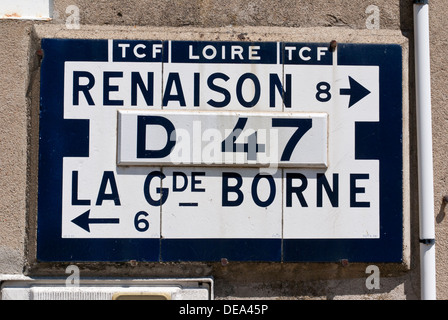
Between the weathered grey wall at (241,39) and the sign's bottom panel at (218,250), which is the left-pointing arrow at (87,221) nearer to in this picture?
the sign's bottom panel at (218,250)

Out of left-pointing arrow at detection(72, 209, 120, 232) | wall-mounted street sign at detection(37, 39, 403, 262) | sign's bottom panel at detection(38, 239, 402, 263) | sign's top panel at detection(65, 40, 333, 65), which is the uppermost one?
sign's top panel at detection(65, 40, 333, 65)

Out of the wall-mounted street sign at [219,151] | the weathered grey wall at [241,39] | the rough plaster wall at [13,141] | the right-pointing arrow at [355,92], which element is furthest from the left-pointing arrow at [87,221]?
the right-pointing arrow at [355,92]

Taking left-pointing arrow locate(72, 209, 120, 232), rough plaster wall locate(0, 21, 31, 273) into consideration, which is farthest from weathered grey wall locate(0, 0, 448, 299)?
left-pointing arrow locate(72, 209, 120, 232)

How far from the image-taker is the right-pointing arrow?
3.24 meters

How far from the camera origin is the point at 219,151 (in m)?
3.18

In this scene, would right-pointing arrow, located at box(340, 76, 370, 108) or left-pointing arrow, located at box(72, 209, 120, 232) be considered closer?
left-pointing arrow, located at box(72, 209, 120, 232)

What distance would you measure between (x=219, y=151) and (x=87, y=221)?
87cm

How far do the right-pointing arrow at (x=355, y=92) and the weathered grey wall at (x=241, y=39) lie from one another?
260mm

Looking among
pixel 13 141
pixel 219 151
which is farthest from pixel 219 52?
pixel 13 141

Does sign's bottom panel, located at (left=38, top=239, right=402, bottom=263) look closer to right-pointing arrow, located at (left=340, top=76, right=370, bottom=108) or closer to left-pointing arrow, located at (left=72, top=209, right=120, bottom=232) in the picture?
left-pointing arrow, located at (left=72, top=209, right=120, bottom=232)

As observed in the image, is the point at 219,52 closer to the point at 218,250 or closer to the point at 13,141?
the point at 218,250
